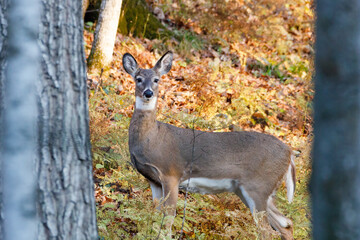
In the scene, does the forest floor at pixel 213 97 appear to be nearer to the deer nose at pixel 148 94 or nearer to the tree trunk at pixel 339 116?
the deer nose at pixel 148 94

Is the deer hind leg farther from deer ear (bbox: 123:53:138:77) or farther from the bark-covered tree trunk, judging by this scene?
the bark-covered tree trunk

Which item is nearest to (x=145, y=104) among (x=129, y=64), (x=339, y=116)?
(x=129, y=64)

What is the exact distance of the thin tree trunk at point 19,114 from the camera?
6.74 feet

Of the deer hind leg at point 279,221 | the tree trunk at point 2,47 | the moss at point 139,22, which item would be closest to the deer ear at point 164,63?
the deer hind leg at point 279,221

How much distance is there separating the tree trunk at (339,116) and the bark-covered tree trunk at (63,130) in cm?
152

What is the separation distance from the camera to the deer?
5.69 meters

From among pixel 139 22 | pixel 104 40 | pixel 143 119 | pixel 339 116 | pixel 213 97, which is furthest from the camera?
pixel 139 22

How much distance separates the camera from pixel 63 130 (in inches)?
107

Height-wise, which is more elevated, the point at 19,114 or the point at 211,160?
the point at 19,114

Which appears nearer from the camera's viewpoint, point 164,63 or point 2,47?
point 2,47

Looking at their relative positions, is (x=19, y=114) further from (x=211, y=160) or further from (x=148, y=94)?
(x=211, y=160)

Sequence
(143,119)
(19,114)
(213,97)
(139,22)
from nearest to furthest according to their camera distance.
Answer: (19,114) → (143,119) → (213,97) → (139,22)

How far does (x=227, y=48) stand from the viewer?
12148mm

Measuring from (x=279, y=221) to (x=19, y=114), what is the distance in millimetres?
4198
